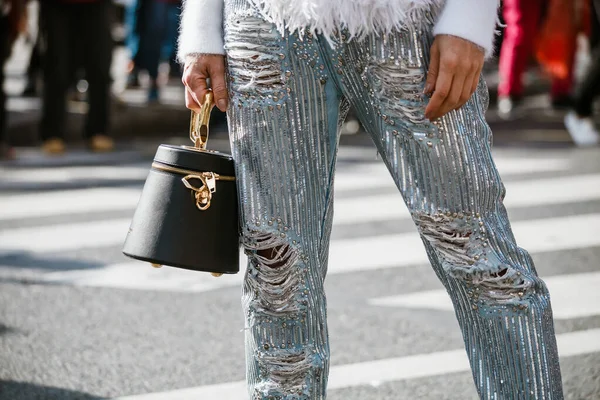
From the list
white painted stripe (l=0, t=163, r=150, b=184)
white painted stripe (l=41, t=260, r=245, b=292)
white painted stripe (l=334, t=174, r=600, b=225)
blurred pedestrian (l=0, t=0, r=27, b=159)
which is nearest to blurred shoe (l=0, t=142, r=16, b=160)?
blurred pedestrian (l=0, t=0, r=27, b=159)

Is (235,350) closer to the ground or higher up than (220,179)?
closer to the ground

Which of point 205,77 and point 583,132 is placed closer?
point 205,77

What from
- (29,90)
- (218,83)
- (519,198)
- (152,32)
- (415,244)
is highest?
(152,32)

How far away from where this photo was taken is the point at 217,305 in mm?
3957

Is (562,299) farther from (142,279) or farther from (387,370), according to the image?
(142,279)

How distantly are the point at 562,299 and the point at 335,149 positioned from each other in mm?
2144

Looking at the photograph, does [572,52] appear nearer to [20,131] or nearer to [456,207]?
[20,131]

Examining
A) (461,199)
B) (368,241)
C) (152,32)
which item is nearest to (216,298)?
(368,241)

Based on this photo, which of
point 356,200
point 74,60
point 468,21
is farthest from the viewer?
point 74,60

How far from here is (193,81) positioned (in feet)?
7.01

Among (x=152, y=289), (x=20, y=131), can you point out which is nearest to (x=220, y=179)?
(x=152, y=289)

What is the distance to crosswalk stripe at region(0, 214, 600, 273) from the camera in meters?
4.71

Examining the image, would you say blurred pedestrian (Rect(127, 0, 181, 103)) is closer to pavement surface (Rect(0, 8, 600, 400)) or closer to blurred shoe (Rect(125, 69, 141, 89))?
blurred shoe (Rect(125, 69, 141, 89))

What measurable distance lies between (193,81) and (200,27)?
4.6 inches
